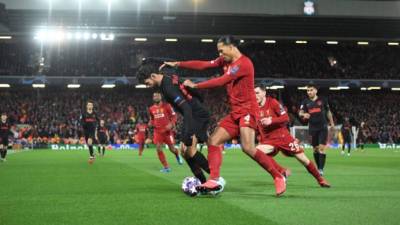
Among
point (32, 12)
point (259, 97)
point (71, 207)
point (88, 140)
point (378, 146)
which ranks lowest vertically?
point (378, 146)

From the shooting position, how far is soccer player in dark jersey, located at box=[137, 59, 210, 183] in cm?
881

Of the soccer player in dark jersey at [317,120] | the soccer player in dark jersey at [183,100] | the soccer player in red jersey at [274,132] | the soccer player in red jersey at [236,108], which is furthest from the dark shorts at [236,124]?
the soccer player in dark jersey at [317,120]

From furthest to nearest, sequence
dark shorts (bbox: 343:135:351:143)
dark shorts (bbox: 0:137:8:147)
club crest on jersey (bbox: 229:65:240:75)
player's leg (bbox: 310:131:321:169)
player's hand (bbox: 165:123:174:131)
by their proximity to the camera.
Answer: dark shorts (bbox: 343:135:351:143), dark shorts (bbox: 0:137:8:147), player's hand (bbox: 165:123:174:131), player's leg (bbox: 310:131:321:169), club crest on jersey (bbox: 229:65:240:75)

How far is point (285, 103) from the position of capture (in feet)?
171

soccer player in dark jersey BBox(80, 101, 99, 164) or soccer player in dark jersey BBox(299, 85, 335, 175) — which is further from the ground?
soccer player in dark jersey BBox(299, 85, 335, 175)

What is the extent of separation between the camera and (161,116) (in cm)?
1811

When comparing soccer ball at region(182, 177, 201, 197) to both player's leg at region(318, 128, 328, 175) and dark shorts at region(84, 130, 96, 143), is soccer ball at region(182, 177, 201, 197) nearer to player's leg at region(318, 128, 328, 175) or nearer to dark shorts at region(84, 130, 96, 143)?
player's leg at region(318, 128, 328, 175)

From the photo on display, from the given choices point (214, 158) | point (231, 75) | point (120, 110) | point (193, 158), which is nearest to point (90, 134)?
point (193, 158)

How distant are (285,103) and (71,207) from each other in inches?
1807

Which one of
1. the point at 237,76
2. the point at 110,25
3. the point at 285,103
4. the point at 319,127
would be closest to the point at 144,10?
the point at 110,25

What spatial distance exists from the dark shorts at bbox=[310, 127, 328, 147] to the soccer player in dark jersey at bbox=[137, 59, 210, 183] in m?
5.66

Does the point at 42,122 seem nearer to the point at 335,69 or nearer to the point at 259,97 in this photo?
the point at 335,69

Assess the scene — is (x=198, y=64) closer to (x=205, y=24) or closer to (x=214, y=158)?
(x=214, y=158)

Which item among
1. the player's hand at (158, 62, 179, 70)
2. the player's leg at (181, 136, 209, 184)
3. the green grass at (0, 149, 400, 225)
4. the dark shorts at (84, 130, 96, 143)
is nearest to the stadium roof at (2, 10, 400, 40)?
the dark shorts at (84, 130, 96, 143)
